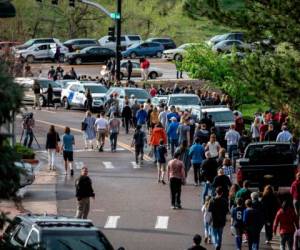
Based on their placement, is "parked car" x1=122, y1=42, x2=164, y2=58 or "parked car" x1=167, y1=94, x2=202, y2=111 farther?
"parked car" x1=122, y1=42, x2=164, y2=58

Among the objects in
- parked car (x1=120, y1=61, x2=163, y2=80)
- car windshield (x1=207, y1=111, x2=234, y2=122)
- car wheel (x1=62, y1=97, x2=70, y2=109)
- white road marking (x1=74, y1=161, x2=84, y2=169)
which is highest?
parked car (x1=120, y1=61, x2=163, y2=80)

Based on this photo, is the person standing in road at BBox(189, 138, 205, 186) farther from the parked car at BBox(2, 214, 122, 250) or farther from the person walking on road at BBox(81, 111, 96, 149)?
the parked car at BBox(2, 214, 122, 250)

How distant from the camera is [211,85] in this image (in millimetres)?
60125

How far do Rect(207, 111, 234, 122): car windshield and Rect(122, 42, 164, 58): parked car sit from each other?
39365 millimetres

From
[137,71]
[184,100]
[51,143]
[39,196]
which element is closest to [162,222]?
[39,196]

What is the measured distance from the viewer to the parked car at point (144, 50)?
82562 mm

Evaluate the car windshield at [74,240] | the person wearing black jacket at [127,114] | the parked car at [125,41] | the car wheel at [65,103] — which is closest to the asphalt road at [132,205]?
the person wearing black jacket at [127,114]

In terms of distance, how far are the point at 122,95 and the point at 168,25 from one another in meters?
41.5

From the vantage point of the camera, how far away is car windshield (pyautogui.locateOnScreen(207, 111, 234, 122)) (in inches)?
1695

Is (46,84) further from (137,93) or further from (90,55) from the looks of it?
(90,55)

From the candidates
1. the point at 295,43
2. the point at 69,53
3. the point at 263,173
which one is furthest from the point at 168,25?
the point at 295,43

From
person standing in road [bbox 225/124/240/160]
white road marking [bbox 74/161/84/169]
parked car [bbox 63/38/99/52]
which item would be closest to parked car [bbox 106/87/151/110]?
Result: white road marking [bbox 74/161/84/169]

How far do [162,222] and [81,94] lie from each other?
27891mm

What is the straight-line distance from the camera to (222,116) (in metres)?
43.3
